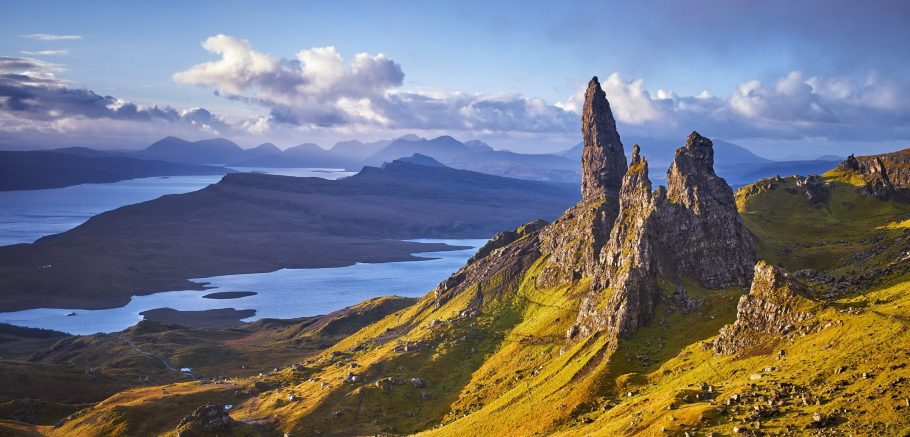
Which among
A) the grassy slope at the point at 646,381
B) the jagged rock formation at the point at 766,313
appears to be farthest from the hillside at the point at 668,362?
the grassy slope at the point at 646,381

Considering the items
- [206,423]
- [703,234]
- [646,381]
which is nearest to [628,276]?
[646,381]

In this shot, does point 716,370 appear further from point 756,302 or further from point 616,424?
point 616,424

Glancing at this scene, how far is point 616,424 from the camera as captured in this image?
336 ft

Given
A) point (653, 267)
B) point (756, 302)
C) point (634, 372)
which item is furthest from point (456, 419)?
point (756, 302)

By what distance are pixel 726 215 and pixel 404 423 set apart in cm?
8863

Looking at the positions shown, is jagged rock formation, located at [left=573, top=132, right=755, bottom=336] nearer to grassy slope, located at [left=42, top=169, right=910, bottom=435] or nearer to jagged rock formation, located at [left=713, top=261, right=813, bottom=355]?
grassy slope, located at [left=42, top=169, right=910, bottom=435]

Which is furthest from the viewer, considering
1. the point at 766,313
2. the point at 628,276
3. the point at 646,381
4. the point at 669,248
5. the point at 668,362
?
the point at 669,248

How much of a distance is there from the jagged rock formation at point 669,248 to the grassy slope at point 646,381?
5.92 m

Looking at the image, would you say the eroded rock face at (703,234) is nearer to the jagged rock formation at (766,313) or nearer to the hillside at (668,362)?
the hillside at (668,362)

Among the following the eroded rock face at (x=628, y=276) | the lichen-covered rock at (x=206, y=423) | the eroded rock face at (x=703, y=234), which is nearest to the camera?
the eroded rock face at (x=628, y=276)

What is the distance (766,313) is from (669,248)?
57.2 meters

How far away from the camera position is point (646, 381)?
128 metres

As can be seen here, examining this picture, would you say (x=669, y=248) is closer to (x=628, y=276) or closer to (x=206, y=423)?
(x=628, y=276)

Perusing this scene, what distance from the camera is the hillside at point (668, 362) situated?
89.9 m
